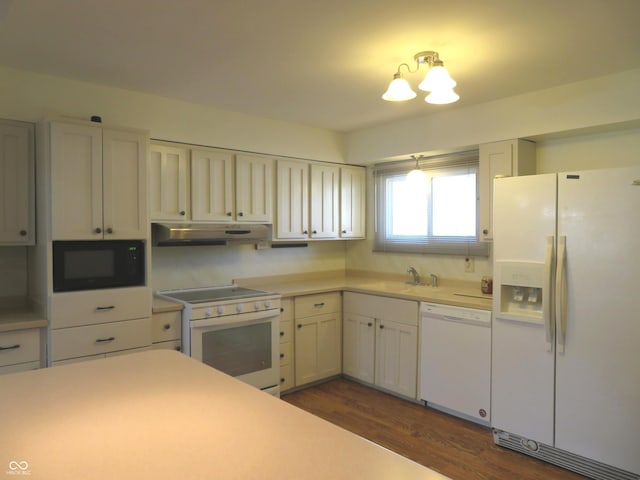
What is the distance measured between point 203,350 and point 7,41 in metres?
2.19

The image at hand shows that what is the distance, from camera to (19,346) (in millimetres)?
2543

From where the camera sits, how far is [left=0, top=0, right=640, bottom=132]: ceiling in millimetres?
2021

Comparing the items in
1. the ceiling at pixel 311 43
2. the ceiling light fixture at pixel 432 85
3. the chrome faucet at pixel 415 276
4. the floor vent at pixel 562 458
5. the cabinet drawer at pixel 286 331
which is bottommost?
the floor vent at pixel 562 458

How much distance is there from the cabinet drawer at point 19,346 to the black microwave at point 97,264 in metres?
0.28

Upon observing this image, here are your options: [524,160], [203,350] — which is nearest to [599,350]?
[524,160]

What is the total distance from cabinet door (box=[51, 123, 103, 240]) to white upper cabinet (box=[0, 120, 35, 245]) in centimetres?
29

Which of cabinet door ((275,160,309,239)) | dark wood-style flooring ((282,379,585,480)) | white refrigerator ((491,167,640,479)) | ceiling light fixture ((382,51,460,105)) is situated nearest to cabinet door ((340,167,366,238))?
cabinet door ((275,160,309,239))

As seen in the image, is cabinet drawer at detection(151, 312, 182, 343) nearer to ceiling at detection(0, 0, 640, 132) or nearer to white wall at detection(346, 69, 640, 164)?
ceiling at detection(0, 0, 640, 132)

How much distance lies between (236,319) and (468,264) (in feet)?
6.73

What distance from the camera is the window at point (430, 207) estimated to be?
391cm

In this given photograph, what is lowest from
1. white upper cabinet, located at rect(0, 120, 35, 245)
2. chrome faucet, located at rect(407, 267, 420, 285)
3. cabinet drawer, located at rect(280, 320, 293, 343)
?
cabinet drawer, located at rect(280, 320, 293, 343)

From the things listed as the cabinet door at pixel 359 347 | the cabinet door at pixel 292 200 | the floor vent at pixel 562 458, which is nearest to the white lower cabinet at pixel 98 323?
the cabinet door at pixel 292 200

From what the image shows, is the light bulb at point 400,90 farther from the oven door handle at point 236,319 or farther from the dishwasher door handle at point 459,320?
the oven door handle at point 236,319

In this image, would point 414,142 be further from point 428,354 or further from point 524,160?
point 428,354
